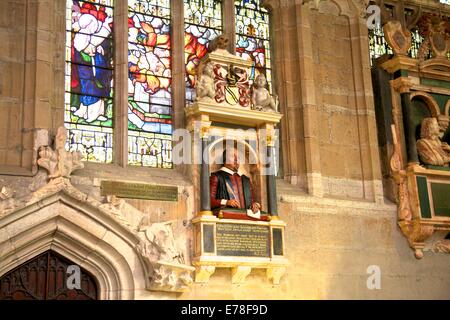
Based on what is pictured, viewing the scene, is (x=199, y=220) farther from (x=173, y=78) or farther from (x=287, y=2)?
(x=287, y=2)

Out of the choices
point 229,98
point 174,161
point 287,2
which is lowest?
point 174,161

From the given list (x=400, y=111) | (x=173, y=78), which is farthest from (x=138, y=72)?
(x=400, y=111)

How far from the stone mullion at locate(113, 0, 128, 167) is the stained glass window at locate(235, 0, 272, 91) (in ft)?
5.68

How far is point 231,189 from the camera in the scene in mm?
9148

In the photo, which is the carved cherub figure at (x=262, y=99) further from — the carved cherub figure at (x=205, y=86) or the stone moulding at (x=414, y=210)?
the stone moulding at (x=414, y=210)

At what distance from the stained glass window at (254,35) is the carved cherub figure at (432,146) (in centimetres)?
234

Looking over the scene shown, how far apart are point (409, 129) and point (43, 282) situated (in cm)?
553

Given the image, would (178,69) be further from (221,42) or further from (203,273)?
(203,273)

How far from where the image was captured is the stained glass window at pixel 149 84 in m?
9.34


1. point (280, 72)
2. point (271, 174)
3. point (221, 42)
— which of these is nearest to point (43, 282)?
point (271, 174)

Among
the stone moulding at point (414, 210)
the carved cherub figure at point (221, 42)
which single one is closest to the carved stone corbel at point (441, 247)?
the stone moulding at point (414, 210)

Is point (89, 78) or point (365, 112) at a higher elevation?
point (89, 78)

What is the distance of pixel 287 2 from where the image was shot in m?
10.7
